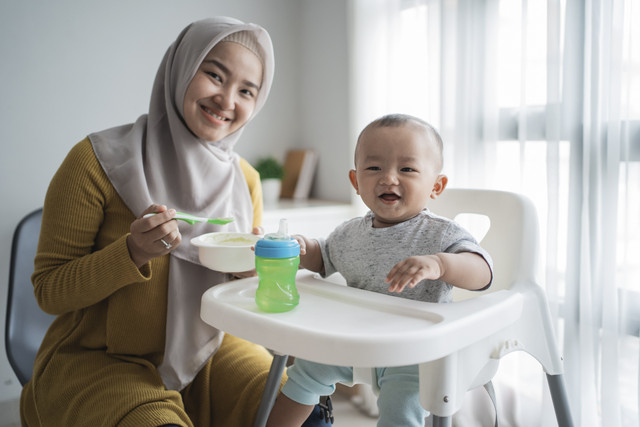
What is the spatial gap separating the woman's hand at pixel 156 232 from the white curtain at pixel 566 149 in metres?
1.15

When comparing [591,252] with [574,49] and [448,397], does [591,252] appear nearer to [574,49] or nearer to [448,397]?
[574,49]

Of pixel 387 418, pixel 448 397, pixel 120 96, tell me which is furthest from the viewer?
pixel 120 96

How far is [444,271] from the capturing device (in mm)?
889

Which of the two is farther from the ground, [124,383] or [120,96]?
[120,96]

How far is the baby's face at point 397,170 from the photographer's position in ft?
3.45

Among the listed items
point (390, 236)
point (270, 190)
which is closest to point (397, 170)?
point (390, 236)

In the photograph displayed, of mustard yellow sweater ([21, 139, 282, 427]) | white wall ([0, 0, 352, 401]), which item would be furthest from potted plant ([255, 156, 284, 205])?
mustard yellow sweater ([21, 139, 282, 427])

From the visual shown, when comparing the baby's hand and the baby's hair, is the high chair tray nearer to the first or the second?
the baby's hand

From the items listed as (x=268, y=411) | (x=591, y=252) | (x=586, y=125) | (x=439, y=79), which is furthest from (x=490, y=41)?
(x=268, y=411)

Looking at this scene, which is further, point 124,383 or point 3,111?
point 3,111

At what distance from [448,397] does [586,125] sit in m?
1.02

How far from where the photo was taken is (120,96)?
2322 mm

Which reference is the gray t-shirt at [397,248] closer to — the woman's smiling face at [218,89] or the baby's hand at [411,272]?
the baby's hand at [411,272]

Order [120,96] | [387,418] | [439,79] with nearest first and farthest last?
[387,418] → [439,79] → [120,96]
